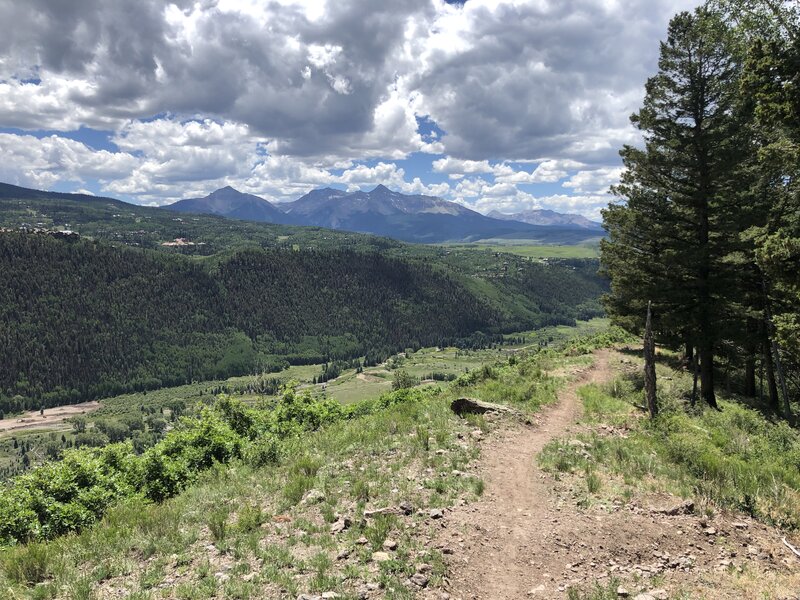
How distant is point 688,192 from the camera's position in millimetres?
24359

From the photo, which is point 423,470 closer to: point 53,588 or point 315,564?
point 315,564

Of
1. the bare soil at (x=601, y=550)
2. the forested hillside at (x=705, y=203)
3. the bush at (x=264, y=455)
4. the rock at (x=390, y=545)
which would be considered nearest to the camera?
the bare soil at (x=601, y=550)

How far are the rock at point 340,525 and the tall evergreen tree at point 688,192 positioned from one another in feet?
73.3

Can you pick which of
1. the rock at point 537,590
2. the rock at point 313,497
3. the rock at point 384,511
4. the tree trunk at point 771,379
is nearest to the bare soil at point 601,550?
the rock at point 537,590

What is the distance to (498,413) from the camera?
61.6 ft

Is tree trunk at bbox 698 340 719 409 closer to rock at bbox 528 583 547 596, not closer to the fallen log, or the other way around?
the fallen log

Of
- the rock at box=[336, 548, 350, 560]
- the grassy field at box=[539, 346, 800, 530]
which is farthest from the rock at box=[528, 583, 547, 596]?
the grassy field at box=[539, 346, 800, 530]

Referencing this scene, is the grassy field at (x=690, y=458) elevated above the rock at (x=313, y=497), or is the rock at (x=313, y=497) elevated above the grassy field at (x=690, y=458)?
the grassy field at (x=690, y=458)

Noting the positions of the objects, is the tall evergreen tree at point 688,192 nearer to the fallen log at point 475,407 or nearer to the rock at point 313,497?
the fallen log at point 475,407

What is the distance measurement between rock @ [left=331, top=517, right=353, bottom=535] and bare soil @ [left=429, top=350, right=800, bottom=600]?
88.0 inches

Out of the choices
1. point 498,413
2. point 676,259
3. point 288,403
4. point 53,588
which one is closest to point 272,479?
point 53,588

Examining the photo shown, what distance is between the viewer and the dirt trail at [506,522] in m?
8.45

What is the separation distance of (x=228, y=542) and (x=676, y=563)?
31.4ft

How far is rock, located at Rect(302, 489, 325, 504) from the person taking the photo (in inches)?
459
